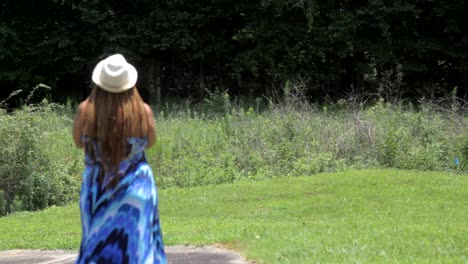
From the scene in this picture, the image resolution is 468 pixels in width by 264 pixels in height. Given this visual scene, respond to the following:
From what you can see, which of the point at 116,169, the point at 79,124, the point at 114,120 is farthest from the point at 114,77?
the point at 116,169

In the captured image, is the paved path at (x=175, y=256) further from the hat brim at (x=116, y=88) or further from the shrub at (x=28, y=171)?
the shrub at (x=28, y=171)

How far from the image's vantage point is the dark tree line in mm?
31016

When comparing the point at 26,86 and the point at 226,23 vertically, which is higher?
the point at 226,23

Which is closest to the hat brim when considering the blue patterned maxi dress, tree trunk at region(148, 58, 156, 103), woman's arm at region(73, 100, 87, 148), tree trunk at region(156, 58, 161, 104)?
woman's arm at region(73, 100, 87, 148)

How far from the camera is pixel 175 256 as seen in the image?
27.2 ft

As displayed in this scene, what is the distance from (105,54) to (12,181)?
728 inches

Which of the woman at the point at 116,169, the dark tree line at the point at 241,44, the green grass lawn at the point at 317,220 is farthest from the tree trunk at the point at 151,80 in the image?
the woman at the point at 116,169

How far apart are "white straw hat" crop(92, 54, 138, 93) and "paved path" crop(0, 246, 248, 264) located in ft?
12.7

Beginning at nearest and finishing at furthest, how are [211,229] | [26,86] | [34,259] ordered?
[34,259]
[211,229]
[26,86]

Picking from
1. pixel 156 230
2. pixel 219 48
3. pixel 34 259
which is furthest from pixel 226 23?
pixel 156 230

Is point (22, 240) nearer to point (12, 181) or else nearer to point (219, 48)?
point (12, 181)

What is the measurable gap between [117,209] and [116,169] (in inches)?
10.1

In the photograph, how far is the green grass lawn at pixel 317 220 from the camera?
8055mm

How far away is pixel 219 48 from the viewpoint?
1329 inches
